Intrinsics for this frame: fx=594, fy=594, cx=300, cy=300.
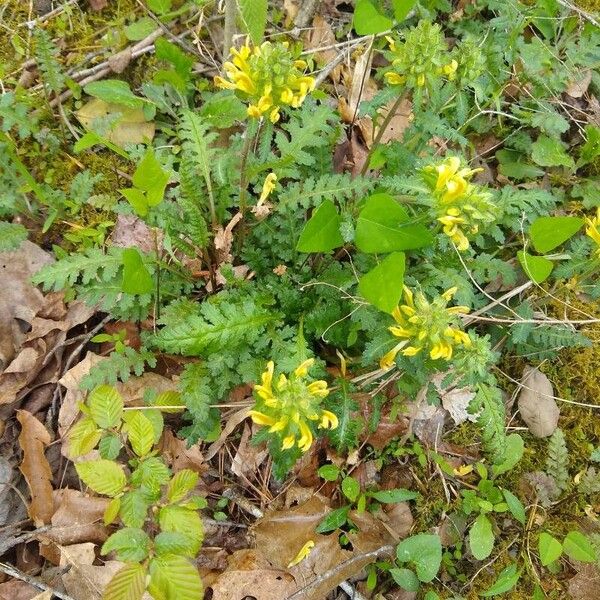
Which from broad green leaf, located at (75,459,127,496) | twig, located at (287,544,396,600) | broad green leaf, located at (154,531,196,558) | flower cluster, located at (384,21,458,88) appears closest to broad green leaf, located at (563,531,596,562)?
twig, located at (287,544,396,600)

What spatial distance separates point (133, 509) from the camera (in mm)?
2594

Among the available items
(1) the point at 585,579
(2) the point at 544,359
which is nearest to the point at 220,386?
(2) the point at 544,359

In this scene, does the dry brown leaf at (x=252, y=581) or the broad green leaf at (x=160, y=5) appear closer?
the dry brown leaf at (x=252, y=581)

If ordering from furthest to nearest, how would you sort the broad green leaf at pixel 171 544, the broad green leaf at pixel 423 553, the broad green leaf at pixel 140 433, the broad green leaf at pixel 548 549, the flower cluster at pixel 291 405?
the broad green leaf at pixel 548 549 < the broad green leaf at pixel 423 553 < the broad green leaf at pixel 140 433 < the broad green leaf at pixel 171 544 < the flower cluster at pixel 291 405

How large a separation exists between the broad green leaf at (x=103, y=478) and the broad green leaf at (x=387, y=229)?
1455 mm

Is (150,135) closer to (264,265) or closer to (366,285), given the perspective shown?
(264,265)

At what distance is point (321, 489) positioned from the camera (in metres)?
3.03

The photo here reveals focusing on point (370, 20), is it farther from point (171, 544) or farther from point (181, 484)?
point (171, 544)

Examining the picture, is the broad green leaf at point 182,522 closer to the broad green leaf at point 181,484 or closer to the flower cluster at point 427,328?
the broad green leaf at point 181,484

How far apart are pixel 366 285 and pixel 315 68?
79.1 inches

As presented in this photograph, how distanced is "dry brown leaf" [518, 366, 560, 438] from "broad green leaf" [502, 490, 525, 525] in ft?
1.24

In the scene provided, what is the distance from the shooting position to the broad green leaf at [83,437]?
2.74 meters

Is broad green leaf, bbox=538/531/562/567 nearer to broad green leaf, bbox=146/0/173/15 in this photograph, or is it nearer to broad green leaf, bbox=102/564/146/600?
broad green leaf, bbox=102/564/146/600

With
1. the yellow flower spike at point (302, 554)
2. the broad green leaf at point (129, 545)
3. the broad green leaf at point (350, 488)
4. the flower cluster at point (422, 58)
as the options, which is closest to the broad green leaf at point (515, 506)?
the broad green leaf at point (350, 488)
